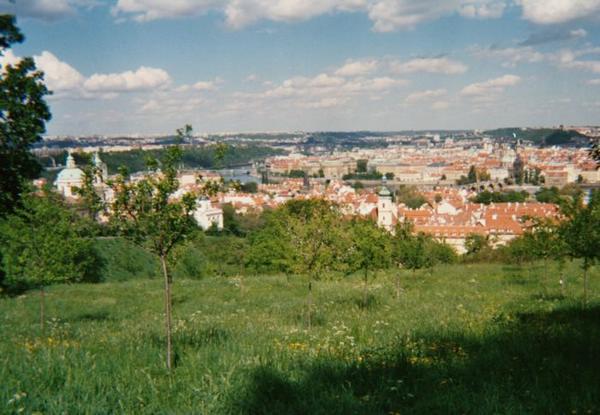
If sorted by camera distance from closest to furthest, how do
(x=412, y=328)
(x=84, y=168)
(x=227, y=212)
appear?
(x=84, y=168), (x=412, y=328), (x=227, y=212)

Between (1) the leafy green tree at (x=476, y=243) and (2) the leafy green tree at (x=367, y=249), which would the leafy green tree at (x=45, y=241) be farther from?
(1) the leafy green tree at (x=476, y=243)

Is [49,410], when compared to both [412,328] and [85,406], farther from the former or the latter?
[412,328]

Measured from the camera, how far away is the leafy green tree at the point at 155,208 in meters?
6.22

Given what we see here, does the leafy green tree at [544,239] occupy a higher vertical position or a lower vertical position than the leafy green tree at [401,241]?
higher

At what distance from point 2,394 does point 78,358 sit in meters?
1.47

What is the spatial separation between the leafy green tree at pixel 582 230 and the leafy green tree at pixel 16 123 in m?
13.7

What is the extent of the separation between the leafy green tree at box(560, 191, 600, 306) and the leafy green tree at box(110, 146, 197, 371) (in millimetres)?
10543

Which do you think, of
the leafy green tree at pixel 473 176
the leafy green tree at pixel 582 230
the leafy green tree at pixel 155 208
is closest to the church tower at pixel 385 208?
the leafy green tree at pixel 582 230

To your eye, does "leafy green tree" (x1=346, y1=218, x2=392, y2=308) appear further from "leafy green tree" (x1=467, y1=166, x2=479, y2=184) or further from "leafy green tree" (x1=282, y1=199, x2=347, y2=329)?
"leafy green tree" (x1=467, y1=166, x2=479, y2=184)

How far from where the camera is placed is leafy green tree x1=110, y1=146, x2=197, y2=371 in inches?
245

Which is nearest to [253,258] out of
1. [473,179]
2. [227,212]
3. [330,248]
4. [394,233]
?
[394,233]

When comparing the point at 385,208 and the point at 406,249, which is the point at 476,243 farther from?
the point at 406,249

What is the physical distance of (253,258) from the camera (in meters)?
33.2

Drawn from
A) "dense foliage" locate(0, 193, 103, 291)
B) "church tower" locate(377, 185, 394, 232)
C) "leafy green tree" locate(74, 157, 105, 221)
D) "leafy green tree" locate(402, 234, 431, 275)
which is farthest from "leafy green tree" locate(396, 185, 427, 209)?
"leafy green tree" locate(74, 157, 105, 221)
